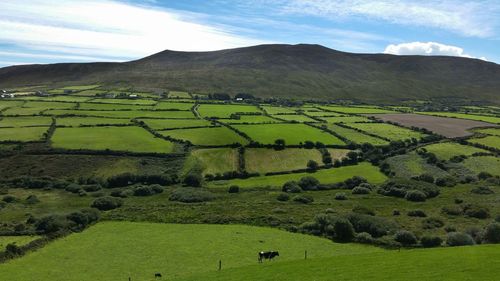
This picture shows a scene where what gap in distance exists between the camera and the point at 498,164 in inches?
3521

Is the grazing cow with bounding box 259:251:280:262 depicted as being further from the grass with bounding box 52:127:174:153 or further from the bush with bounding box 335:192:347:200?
the grass with bounding box 52:127:174:153

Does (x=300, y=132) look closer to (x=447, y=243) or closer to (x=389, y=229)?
(x=389, y=229)

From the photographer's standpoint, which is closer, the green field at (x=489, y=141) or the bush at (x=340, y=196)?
the bush at (x=340, y=196)

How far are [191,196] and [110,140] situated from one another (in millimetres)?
37185

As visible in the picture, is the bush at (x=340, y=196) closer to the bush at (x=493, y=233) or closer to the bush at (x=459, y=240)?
the bush at (x=459, y=240)

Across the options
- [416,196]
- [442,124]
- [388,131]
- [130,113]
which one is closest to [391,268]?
[416,196]

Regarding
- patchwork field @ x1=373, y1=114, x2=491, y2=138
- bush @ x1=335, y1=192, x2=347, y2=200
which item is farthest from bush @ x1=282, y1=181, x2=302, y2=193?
patchwork field @ x1=373, y1=114, x2=491, y2=138

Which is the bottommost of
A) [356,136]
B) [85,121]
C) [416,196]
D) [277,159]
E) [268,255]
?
[416,196]

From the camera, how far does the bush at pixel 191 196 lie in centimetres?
6988

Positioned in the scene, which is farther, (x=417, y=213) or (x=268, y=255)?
(x=417, y=213)

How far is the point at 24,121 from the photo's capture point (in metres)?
118

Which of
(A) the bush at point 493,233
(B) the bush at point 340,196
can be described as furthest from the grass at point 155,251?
(B) the bush at point 340,196

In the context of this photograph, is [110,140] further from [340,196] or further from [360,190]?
[360,190]

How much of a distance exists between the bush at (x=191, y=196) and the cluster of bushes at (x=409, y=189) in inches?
1152
